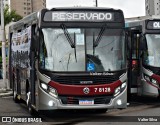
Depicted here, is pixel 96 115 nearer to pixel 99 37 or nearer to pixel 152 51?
pixel 99 37

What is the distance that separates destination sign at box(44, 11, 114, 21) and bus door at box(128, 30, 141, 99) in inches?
189

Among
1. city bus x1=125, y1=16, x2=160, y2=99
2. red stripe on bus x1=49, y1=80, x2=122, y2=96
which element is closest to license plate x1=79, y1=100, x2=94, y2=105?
red stripe on bus x1=49, y1=80, x2=122, y2=96

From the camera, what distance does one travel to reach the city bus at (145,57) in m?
16.0

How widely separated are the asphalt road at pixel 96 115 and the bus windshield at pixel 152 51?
161 centimetres

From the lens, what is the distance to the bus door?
16.7 m

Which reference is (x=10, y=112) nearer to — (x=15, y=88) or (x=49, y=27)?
(x=15, y=88)

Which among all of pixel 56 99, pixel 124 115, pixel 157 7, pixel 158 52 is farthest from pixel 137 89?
pixel 157 7

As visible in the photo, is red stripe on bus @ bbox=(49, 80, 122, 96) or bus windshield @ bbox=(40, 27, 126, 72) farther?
bus windshield @ bbox=(40, 27, 126, 72)

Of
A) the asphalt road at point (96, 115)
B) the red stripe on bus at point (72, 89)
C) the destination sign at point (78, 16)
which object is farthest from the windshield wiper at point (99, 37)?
the asphalt road at point (96, 115)

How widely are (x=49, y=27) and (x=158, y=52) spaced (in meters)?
5.69

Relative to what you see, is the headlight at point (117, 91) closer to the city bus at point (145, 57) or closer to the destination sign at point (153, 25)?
the city bus at point (145, 57)

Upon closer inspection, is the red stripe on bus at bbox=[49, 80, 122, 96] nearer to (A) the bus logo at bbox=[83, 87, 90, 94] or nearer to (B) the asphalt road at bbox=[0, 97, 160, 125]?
(A) the bus logo at bbox=[83, 87, 90, 94]

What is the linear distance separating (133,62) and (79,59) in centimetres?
557

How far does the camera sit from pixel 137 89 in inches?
663
